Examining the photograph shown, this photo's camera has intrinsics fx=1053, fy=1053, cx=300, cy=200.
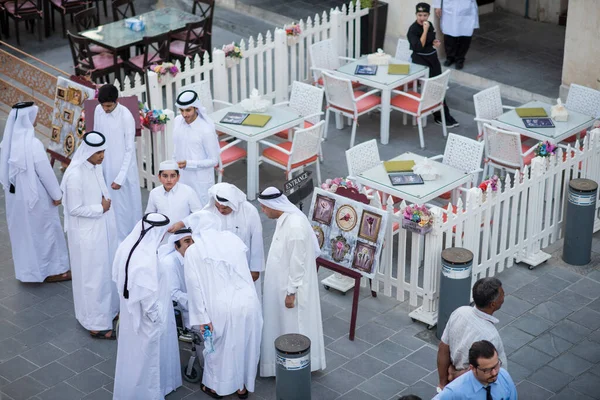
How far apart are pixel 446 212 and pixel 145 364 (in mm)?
3078

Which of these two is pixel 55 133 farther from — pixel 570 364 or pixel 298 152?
pixel 570 364

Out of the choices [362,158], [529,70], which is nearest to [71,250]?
[362,158]

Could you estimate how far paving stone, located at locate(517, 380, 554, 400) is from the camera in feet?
28.4

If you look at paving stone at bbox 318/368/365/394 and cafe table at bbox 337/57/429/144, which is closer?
paving stone at bbox 318/368/365/394

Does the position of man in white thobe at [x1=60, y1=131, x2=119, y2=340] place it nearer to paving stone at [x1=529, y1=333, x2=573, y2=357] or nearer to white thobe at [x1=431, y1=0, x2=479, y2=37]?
paving stone at [x1=529, y1=333, x2=573, y2=357]

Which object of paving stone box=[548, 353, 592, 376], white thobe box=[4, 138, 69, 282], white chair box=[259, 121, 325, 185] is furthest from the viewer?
white chair box=[259, 121, 325, 185]

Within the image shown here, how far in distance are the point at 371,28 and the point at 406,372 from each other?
24.8ft

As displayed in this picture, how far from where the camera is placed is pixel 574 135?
12734mm

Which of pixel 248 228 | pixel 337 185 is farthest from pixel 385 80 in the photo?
pixel 248 228

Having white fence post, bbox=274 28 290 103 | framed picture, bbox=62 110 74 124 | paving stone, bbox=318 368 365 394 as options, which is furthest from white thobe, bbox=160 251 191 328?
white fence post, bbox=274 28 290 103

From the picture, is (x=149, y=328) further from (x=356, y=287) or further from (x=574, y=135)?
(x=574, y=135)

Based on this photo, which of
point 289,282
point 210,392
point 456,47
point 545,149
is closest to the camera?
point 289,282

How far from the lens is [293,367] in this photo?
25.9ft

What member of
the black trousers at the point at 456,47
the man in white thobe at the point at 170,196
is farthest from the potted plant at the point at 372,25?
the man in white thobe at the point at 170,196
